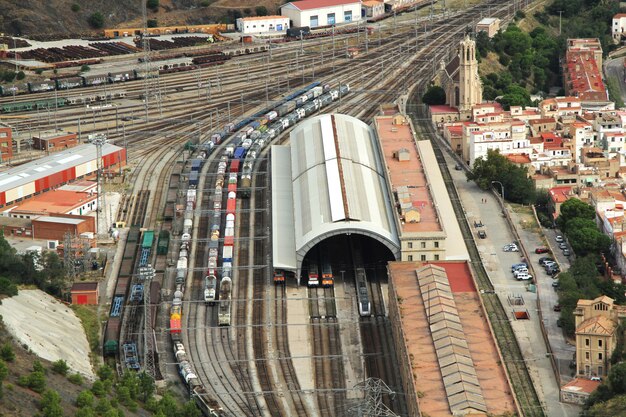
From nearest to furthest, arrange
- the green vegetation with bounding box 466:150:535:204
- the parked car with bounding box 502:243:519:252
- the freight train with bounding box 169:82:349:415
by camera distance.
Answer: the freight train with bounding box 169:82:349:415, the parked car with bounding box 502:243:519:252, the green vegetation with bounding box 466:150:535:204

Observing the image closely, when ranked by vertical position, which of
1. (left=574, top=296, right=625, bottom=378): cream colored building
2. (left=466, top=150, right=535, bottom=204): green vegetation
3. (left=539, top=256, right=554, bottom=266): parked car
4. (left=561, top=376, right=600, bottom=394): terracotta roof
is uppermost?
(left=466, top=150, right=535, bottom=204): green vegetation

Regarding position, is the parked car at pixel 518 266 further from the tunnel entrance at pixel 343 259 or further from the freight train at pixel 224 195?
the freight train at pixel 224 195

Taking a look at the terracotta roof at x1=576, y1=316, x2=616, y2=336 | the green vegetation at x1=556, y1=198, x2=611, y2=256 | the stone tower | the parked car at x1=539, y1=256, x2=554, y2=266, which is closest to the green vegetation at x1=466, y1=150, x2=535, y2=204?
the green vegetation at x1=556, y1=198, x2=611, y2=256

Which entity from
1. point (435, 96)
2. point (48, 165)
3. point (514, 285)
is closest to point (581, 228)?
point (514, 285)

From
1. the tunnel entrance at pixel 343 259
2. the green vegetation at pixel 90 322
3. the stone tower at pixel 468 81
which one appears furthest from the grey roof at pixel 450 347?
the stone tower at pixel 468 81

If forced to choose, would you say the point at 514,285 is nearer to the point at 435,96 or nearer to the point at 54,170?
the point at 54,170

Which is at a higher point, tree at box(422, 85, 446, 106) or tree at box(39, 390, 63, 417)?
tree at box(422, 85, 446, 106)

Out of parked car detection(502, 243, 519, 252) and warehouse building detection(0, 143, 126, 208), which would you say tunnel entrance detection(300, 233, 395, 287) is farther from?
warehouse building detection(0, 143, 126, 208)
